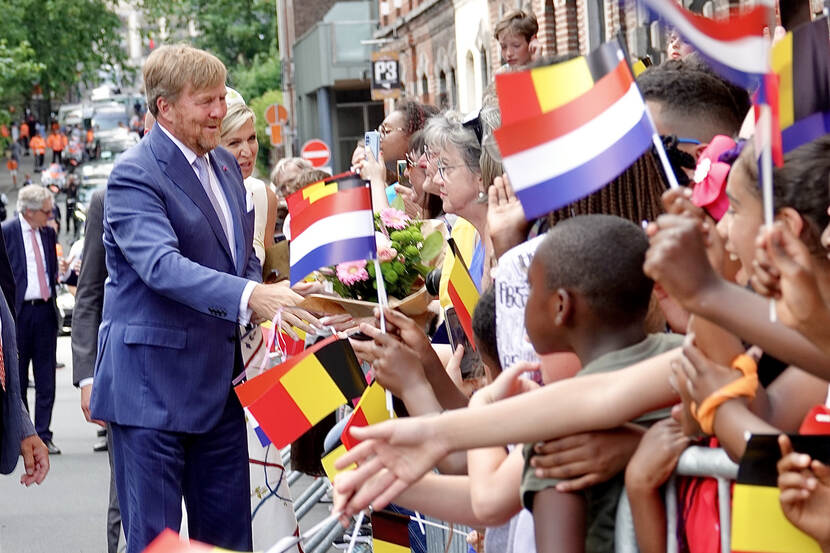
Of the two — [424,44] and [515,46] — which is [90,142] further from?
[515,46]

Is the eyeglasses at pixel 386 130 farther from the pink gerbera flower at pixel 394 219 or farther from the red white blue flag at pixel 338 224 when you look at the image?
the red white blue flag at pixel 338 224

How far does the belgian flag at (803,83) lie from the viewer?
2453 mm

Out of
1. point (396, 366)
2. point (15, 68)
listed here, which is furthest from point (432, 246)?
point (15, 68)

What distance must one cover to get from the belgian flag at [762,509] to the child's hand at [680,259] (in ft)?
0.92

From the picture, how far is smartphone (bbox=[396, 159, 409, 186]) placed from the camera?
745 cm

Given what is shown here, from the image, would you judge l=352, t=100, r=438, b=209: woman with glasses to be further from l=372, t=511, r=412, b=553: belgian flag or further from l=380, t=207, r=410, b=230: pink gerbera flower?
l=372, t=511, r=412, b=553: belgian flag

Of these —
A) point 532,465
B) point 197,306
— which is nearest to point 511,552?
point 532,465

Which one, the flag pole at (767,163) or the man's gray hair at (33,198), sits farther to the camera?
the man's gray hair at (33,198)

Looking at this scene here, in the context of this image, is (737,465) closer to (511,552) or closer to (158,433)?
(511,552)

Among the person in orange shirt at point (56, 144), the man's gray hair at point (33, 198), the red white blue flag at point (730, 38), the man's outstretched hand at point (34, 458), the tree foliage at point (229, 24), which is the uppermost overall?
the red white blue flag at point (730, 38)

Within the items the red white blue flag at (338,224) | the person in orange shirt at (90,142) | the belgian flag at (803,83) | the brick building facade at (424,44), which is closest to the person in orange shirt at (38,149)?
the person in orange shirt at (90,142)

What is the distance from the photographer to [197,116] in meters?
4.91

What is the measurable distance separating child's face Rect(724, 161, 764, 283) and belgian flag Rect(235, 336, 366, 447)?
144 centimetres

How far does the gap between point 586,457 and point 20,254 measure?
400 inches
